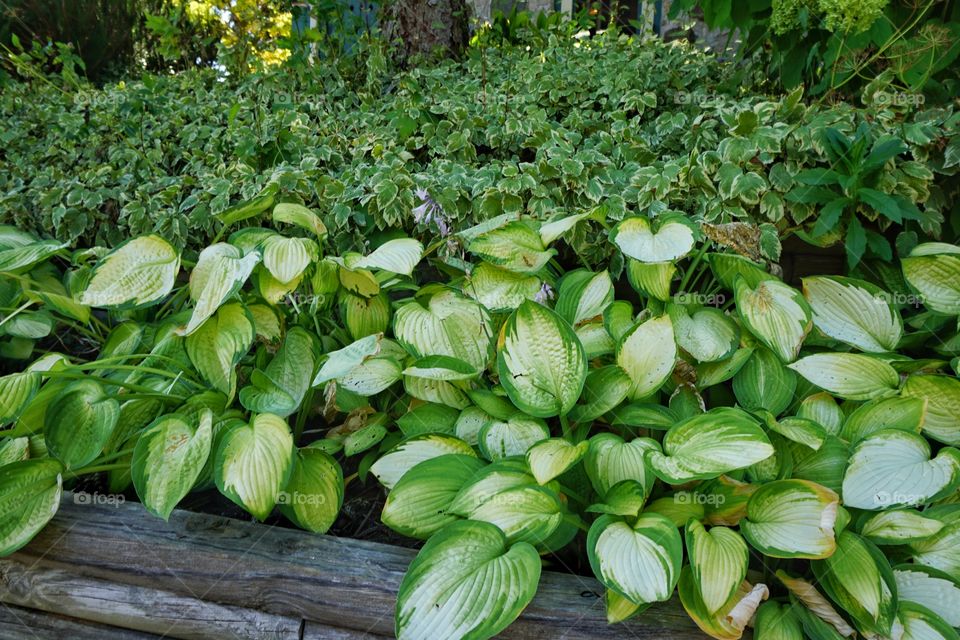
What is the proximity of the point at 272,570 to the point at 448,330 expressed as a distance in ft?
1.69

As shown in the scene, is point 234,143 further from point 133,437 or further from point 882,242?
point 882,242

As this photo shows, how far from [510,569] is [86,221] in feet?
5.98

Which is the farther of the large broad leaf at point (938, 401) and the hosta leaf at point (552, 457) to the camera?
the large broad leaf at point (938, 401)

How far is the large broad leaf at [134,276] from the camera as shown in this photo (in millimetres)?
1229

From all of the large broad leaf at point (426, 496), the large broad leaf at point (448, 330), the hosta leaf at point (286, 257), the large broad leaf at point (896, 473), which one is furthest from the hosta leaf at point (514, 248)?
the large broad leaf at point (896, 473)

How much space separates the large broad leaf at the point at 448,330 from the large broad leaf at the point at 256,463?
295 millimetres

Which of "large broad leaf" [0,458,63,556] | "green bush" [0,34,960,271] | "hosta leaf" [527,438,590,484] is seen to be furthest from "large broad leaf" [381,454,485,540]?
"green bush" [0,34,960,271]

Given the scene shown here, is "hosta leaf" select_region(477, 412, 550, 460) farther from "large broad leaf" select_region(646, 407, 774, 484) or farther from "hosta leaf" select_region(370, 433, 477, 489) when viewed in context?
"large broad leaf" select_region(646, 407, 774, 484)

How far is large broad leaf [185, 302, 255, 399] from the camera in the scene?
1258 millimetres

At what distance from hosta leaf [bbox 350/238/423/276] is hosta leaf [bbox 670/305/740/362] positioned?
530 mm

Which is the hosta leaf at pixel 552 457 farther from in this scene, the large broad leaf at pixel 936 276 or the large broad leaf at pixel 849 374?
the large broad leaf at pixel 936 276

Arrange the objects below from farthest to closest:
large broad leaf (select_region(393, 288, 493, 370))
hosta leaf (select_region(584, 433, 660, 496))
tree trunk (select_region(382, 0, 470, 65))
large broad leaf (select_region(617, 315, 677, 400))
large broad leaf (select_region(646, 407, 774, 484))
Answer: tree trunk (select_region(382, 0, 470, 65))
large broad leaf (select_region(393, 288, 493, 370))
large broad leaf (select_region(617, 315, 677, 400))
hosta leaf (select_region(584, 433, 660, 496))
large broad leaf (select_region(646, 407, 774, 484))

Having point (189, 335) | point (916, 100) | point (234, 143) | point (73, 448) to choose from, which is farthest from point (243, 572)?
point (916, 100)

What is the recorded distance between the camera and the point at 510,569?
35.7 inches
